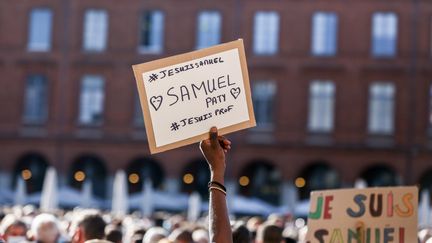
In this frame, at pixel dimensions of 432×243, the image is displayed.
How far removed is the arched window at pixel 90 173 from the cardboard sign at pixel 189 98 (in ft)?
119

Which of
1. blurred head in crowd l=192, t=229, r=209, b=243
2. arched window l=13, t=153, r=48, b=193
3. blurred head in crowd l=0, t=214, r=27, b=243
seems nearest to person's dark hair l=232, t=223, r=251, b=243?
blurred head in crowd l=192, t=229, r=209, b=243

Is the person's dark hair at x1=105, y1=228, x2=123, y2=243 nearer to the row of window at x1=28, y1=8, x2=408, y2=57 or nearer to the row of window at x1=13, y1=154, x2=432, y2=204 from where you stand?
the row of window at x1=13, y1=154, x2=432, y2=204

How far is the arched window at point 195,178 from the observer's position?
41.7m

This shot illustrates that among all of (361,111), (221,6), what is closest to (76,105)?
(221,6)

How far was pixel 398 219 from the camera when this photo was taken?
5.87 metres

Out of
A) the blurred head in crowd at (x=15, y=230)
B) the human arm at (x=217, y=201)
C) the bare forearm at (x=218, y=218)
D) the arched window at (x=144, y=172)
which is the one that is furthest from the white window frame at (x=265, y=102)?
the bare forearm at (x=218, y=218)

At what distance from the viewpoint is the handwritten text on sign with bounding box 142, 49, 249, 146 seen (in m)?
5.62

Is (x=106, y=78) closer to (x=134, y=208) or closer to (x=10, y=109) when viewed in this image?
(x=10, y=109)

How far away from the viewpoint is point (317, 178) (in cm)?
4184

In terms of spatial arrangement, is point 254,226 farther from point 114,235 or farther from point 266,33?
point 266,33

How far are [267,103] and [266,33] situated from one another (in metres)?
2.75

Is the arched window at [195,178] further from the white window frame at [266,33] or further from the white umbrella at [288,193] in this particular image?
the white window frame at [266,33]

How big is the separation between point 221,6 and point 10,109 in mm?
9327

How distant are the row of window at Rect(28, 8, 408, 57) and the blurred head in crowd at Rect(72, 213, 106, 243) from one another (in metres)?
33.8
